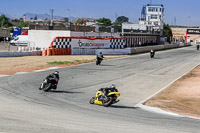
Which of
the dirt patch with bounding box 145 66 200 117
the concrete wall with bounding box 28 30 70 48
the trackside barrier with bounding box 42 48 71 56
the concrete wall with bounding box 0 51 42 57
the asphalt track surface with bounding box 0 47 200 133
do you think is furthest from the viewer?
the concrete wall with bounding box 28 30 70 48

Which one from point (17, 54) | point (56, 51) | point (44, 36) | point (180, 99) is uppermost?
point (44, 36)

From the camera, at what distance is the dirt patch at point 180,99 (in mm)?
12155

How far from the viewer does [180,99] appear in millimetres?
14258

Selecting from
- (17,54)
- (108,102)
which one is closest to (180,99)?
(108,102)

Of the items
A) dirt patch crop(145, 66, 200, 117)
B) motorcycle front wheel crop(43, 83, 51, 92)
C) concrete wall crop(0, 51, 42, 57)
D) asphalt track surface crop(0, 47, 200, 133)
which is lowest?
dirt patch crop(145, 66, 200, 117)

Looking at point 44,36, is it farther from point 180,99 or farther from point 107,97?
point 107,97

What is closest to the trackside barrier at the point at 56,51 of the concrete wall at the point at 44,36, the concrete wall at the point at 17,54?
the concrete wall at the point at 17,54

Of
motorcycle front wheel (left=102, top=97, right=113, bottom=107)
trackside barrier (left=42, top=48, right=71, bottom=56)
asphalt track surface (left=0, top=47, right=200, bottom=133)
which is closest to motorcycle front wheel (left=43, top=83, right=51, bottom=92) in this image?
asphalt track surface (left=0, top=47, right=200, bottom=133)

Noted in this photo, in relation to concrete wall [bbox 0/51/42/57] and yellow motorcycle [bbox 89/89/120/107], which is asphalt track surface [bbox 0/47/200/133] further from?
concrete wall [bbox 0/51/42/57]

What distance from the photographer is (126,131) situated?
8148 mm

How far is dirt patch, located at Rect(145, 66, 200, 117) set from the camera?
39.9 feet

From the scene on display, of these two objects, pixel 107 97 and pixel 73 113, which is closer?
pixel 73 113

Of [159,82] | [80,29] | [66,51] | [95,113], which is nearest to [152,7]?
[80,29]

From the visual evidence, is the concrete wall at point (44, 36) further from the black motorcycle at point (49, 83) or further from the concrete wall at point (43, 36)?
the black motorcycle at point (49, 83)
